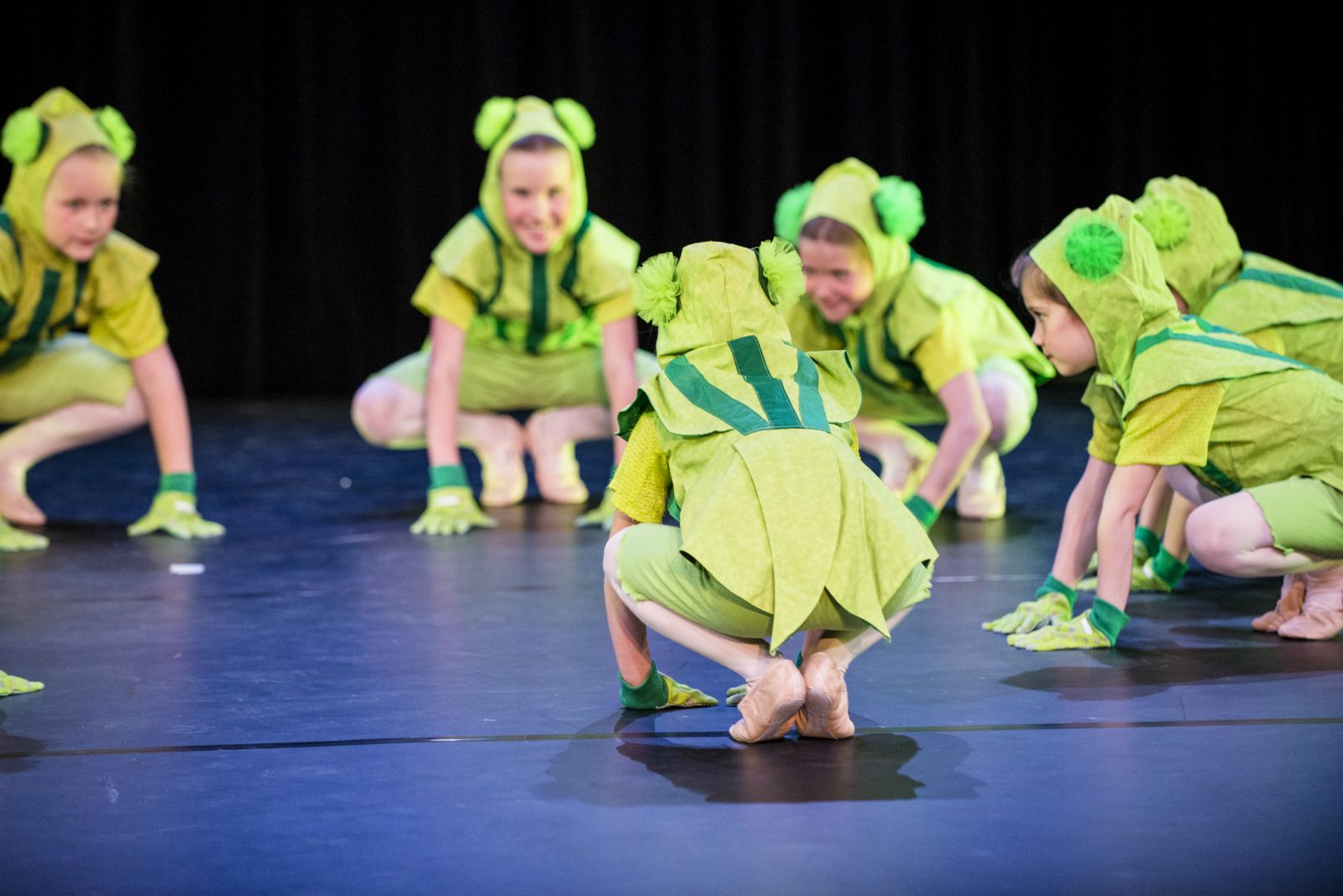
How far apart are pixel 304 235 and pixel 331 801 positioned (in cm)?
556

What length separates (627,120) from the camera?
7281mm

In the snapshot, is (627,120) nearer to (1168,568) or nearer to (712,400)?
(1168,568)

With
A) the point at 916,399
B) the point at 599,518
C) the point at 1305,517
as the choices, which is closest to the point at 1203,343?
the point at 1305,517

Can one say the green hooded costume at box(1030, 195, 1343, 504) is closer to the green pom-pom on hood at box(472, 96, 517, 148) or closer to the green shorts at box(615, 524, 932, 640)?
the green shorts at box(615, 524, 932, 640)

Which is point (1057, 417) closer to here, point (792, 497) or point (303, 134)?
point (303, 134)

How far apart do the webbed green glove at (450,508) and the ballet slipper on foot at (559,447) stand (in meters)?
0.36

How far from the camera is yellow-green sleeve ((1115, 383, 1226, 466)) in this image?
2.71 meters

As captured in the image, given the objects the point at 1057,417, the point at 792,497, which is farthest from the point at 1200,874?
the point at 1057,417

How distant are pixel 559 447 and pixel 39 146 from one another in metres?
1.54

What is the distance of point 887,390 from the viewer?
173 inches

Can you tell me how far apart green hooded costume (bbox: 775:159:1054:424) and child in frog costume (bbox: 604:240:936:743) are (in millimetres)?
1600

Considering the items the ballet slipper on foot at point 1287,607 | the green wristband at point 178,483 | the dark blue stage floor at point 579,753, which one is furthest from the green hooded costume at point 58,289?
the ballet slipper on foot at point 1287,607

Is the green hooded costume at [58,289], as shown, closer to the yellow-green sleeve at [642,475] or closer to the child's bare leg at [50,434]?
the child's bare leg at [50,434]

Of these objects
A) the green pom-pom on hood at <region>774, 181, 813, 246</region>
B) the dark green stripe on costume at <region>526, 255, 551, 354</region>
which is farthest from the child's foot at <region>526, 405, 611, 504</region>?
the green pom-pom on hood at <region>774, 181, 813, 246</region>
